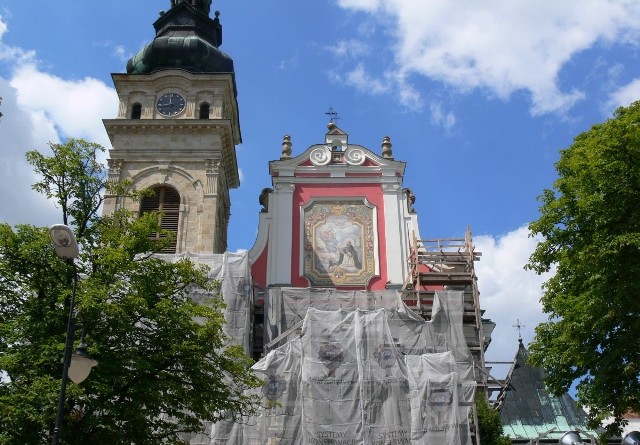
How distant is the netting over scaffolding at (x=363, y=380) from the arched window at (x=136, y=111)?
957cm

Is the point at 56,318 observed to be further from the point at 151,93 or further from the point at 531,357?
the point at 151,93

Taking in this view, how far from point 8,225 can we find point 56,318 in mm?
2040

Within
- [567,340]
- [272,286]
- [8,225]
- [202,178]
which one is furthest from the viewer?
[202,178]

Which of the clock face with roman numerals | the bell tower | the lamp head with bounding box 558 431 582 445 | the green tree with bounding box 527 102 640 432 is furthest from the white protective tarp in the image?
the lamp head with bounding box 558 431 582 445

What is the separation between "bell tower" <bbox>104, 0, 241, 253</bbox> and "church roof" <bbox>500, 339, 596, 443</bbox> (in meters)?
11.6

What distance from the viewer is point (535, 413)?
24172mm

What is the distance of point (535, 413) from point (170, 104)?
673 inches

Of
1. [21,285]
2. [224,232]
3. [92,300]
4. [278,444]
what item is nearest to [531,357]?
[278,444]

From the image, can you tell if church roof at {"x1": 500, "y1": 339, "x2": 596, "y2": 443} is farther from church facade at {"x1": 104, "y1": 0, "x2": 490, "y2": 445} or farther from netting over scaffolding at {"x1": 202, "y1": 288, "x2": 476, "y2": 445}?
netting over scaffolding at {"x1": 202, "y1": 288, "x2": 476, "y2": 445}

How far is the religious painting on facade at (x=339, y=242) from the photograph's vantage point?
23250 millimetres

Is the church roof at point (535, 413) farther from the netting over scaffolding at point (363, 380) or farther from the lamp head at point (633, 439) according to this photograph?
the lamp head at point (633, 439)

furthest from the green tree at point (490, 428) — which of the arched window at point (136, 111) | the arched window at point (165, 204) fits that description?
the arched window at point (136, 111)

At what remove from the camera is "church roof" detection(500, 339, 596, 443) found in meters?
23.4

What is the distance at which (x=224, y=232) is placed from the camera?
28484 millimetres
